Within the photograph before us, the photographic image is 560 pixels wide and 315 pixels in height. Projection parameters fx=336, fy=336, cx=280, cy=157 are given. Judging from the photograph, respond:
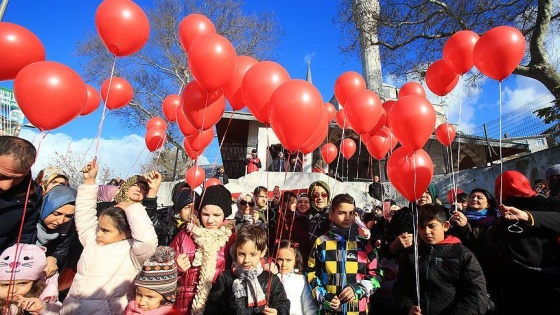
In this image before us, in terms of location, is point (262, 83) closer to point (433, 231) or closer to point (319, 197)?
point (319, 197)

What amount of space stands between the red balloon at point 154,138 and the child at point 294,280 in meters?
3.31

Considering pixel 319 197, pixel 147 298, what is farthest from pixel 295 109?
pixel 147 298

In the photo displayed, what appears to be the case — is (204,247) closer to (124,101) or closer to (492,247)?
(492,247)

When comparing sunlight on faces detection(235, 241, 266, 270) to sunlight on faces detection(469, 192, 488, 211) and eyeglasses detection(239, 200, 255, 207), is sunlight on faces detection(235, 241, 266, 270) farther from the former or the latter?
sunlight on faces detection(469, 192, 488, 211)

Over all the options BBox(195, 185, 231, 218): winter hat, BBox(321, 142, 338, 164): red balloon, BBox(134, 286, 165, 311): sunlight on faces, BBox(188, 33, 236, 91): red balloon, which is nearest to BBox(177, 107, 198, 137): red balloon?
BBox(188, 33, 236, 91): red balloon

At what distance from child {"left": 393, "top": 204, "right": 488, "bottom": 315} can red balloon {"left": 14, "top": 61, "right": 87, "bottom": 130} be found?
277 centimetres

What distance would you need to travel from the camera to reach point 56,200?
2.29 meters

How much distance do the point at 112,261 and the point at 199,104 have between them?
1.44 meters

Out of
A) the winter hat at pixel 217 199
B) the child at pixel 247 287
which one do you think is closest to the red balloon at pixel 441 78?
the winter hat at pixel 217 199

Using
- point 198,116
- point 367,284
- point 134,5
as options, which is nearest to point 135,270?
point 198,116

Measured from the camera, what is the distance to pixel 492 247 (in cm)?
250

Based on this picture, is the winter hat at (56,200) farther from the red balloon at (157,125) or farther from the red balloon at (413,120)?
the red balloon at (157,125)

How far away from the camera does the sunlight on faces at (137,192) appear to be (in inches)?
110

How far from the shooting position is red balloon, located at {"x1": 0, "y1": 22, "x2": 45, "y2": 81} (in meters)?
2.68
